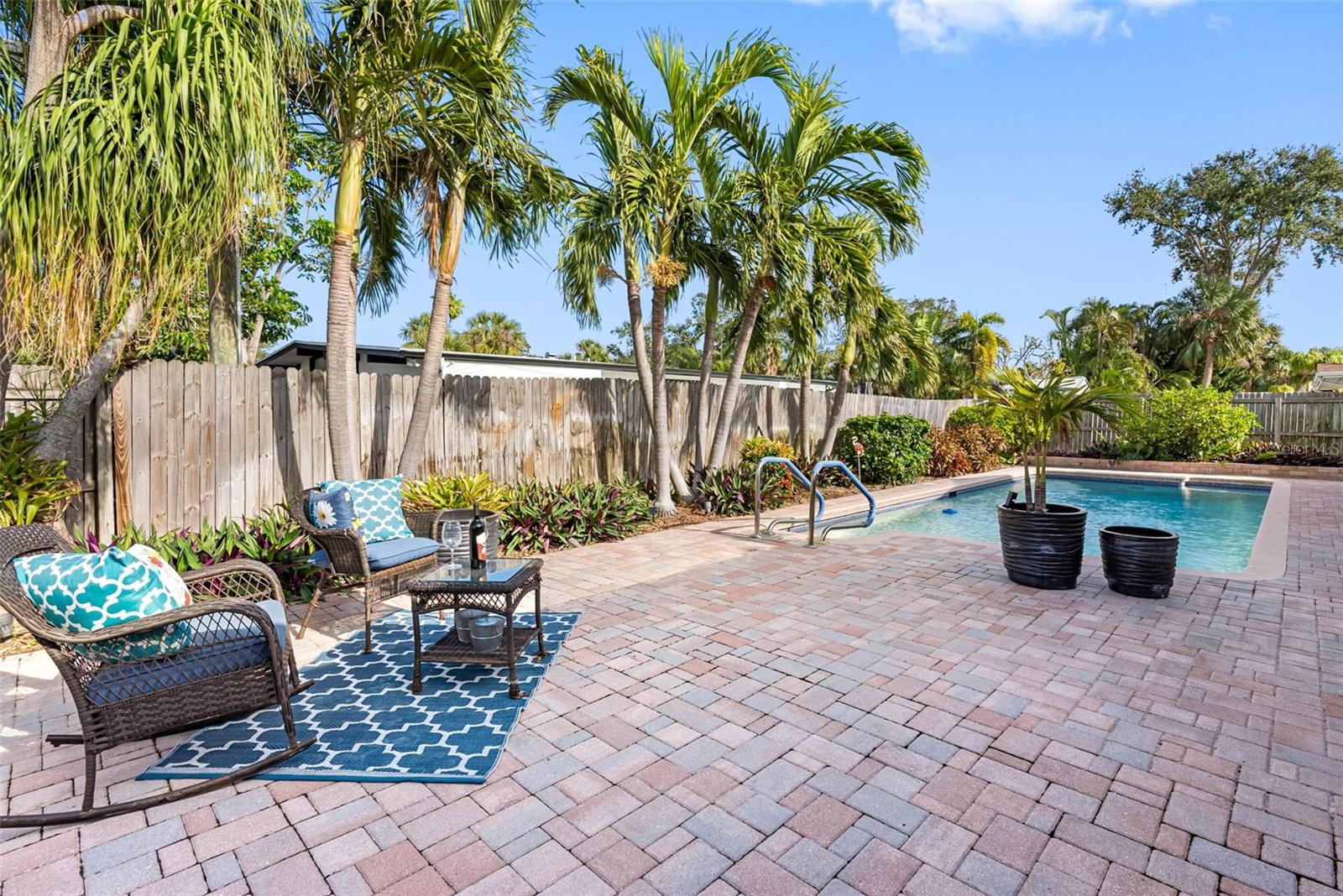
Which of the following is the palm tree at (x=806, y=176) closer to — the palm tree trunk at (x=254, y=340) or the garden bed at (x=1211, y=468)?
the palm tree trunk at (x=254, y=340)

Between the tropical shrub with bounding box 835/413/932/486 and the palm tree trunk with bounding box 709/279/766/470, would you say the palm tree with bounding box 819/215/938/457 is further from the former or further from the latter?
the palm tree trunk with bounding box 709/279/766/470

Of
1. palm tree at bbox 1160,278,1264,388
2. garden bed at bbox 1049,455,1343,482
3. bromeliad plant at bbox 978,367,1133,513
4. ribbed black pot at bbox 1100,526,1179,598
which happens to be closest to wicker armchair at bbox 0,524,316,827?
bromeliad plant at bbox 978,367,1133,513

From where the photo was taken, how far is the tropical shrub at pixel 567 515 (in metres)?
6.22

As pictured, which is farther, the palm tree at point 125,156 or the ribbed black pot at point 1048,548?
the ribbed black pot at point 1048,548

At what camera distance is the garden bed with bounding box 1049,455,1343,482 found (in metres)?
12.5

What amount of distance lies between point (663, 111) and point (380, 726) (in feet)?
21.4

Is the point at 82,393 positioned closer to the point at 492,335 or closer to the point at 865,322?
the point at 865,322

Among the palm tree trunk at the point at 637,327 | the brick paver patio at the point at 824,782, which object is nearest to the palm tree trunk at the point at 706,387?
the palm tree trunk at the point at 637,327

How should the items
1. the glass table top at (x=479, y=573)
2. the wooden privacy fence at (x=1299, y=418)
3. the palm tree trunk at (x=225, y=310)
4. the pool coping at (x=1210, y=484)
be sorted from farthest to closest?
the wooden privacy fence at (x=1299, y=418) < the palm tree trunk at (x=225, y=310) < the pool coping at (x=1210, y=484) < the glass table top at (x=479, y=573)

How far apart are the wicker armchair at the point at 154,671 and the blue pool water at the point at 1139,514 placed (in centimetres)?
584

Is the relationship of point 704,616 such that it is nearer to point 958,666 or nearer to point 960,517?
point 958,666

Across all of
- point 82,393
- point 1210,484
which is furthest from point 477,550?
point 1210,484

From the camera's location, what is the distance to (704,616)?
4242mm

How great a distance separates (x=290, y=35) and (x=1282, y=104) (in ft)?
60.1
